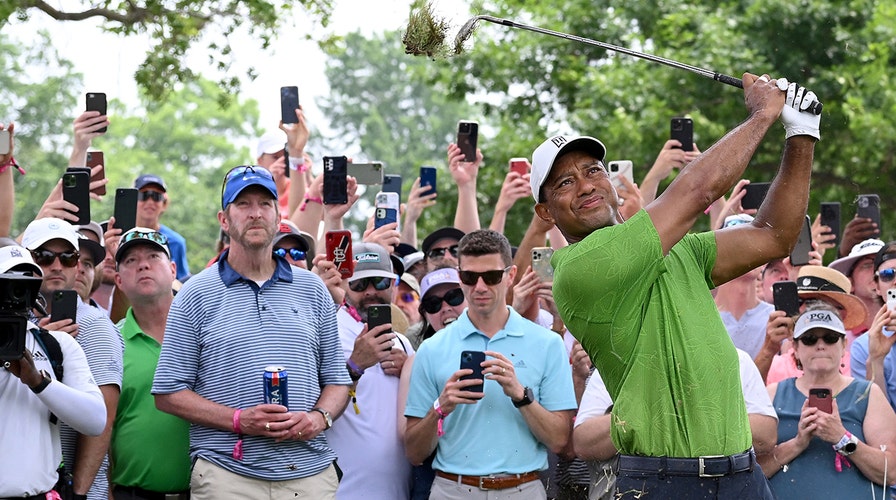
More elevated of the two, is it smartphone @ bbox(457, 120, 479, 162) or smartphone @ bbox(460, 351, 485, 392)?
smartphone @ bbox(457, 120, 479, 162)

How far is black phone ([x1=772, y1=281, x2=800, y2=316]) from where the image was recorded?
26.5 ft

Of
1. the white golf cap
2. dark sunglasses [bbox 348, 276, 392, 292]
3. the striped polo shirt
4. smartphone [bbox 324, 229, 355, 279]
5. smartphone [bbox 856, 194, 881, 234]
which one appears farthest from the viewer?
smartphone [bbox 856, 194, 881, 234]

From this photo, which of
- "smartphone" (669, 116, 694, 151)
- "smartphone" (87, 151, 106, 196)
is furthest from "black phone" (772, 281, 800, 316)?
"smartphone" (87, 151, 106, 196)

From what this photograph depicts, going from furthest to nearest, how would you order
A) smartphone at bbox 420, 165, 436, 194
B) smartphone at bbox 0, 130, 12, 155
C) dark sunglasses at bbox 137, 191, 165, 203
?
smartphone at bbox 420, 165, 436, 194, dark sunglasses at bbox 137, 191, 165, 203, smartphone at bbox 0, 130, 12, 155

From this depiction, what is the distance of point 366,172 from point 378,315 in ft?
7.00

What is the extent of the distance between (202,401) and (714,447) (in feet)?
9.91

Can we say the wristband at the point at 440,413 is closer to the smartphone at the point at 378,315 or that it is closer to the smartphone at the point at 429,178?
the smartphone at the point at 378,315

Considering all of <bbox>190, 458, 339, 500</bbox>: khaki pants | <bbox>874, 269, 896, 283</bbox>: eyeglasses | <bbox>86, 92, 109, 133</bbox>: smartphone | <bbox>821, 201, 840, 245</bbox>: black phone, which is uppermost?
<bbox>86, 92, 109, 133</bbox>: smartphone

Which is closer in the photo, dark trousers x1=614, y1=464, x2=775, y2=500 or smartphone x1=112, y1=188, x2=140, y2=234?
dark trousers x1=614, y1=464, x2=775, y2=500

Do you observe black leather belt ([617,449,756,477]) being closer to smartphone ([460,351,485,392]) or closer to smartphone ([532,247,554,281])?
smartphone ([460,351,485,392])

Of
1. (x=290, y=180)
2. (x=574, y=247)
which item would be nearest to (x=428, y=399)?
(x=574, y=247)

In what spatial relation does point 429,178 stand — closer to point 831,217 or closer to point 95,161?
point 95,161

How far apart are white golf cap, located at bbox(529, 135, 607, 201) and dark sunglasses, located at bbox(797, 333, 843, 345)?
3.18 m

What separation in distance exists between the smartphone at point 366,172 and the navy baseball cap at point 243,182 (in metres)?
2.00
